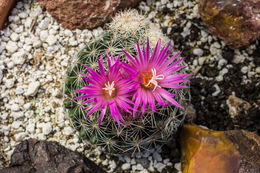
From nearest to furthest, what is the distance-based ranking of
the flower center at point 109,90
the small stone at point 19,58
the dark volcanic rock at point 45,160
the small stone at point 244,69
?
1. the flower center at point 109,90
2. the dark volcanic rock at point 45,160
3. the small stone at point 19,58
4. the small stone at point 244,69

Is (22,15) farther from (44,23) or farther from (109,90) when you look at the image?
(109,90)

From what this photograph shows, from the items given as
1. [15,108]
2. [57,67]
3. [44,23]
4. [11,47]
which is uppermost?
[44,23]

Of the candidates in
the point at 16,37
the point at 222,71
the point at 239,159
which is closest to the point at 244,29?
the point at 222,71

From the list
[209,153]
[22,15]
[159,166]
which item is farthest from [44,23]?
[209,153]

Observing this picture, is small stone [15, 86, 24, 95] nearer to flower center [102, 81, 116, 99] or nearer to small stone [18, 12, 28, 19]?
small stone [18, 12, 28, 19]

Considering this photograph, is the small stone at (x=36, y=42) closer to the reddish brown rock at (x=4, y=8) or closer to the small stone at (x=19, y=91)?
the reddish brown rock at (x=4, y=8)

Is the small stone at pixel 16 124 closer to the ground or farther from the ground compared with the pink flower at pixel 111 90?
closer to the ground

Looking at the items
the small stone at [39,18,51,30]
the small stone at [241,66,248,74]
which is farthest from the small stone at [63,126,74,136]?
the small stone at [241,66,248,74]

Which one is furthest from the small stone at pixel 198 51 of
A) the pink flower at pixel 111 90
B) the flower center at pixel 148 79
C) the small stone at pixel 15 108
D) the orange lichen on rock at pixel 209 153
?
the small stone at pixel 15 108
